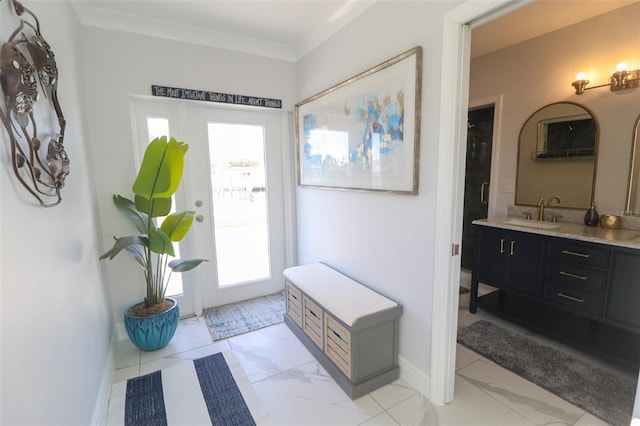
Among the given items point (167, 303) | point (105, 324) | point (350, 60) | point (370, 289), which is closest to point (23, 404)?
point (105, 324)

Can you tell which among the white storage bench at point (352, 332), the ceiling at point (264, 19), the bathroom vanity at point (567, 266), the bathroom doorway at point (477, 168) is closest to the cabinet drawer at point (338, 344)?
the white storage bench at point (352, 332)

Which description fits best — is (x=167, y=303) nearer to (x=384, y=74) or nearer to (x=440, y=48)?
(x=384, y=74)

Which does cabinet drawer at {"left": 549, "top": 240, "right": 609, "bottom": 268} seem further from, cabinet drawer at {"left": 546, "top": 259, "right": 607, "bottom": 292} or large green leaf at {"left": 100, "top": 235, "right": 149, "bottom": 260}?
large green leaf at {"left": 100, "top": 235, "right": 149, "bottom": 260}

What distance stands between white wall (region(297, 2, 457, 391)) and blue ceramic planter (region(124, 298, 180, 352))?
1.36 m

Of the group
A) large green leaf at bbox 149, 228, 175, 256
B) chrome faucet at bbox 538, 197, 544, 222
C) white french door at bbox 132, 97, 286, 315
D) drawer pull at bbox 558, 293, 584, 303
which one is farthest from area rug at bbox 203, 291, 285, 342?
chrome faucet at bbox 538, 197, 544, 222

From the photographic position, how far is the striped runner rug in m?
1.62

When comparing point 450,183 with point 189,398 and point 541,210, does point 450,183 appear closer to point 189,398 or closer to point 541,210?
point 541,210

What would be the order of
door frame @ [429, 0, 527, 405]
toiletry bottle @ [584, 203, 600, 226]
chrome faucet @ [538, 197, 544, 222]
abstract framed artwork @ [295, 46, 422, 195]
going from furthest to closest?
chrome faucet @ [538, 197, 544, 222]
toiletry bottle @ [584, 203, 600, 226]
abstract framed artwork @ [295, 46, 422, 195]
door frame @ [429, 0, 527, 405]

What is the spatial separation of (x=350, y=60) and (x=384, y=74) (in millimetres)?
450

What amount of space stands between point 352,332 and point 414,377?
0.53 meters

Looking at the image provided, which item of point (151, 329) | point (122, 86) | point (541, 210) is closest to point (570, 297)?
point (541, 210)

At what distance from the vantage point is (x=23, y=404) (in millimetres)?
846

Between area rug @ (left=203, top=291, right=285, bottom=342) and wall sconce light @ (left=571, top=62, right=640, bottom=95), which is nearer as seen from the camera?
wall sconce light @ (left=571, top=62, right=640, bottom=95)

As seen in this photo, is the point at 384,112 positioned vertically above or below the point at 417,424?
above
